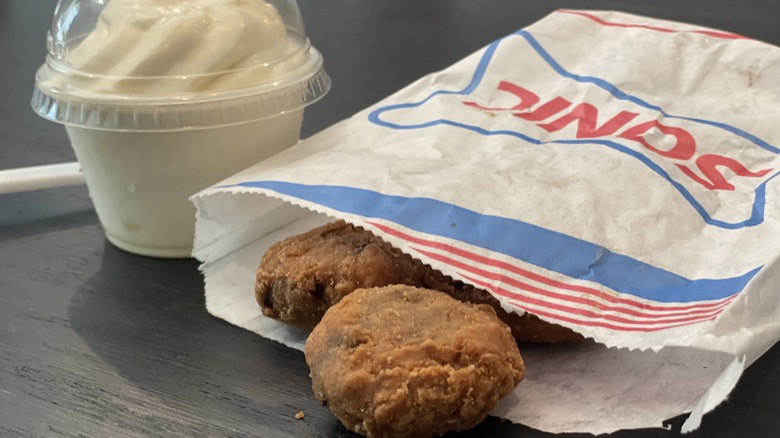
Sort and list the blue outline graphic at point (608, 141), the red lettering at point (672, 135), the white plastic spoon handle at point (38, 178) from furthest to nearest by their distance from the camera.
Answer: the white plastic spoon handle at point (38, 178)
the red lettering at point (672, 135)
the blue outline graphic at point (608, 141)

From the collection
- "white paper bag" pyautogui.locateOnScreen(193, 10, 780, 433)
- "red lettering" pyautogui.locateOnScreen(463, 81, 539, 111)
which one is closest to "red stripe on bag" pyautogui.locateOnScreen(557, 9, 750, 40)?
"white paper bag" pyautogui.locateOnScreen(193, 10, 780, 433)

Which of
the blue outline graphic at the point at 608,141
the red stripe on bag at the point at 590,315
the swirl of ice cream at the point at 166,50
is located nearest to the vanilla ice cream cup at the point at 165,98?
the swirl of ice cream at the point at 166,50

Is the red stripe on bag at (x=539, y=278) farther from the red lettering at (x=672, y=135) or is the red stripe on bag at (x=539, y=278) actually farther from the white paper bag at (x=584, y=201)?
the red lettering at (x=672, y=135)

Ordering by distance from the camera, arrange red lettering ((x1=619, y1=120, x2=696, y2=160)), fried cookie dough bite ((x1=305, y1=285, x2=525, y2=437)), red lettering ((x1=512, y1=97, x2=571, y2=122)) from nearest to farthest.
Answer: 1. fried cookie dough bite ((x1=305, y1=285, x2=525, y2=437))
2. red lettering ((x1=619, y1=120, x2=696, y2=160))
3. red lettering ((x1=512, y1=97, x2=571, y2=122))

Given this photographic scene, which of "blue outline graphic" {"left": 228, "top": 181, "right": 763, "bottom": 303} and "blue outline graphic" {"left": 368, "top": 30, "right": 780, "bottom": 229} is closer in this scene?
"blue outline graphic" {"left": 228, "top": 181, "right": 763, "bottom": 303}

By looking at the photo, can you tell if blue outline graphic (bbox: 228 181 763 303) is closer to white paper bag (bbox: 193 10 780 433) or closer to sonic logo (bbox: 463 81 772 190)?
white paper bag (bbox: 193 10 780 433)

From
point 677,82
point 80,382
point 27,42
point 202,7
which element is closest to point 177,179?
point 202,7
